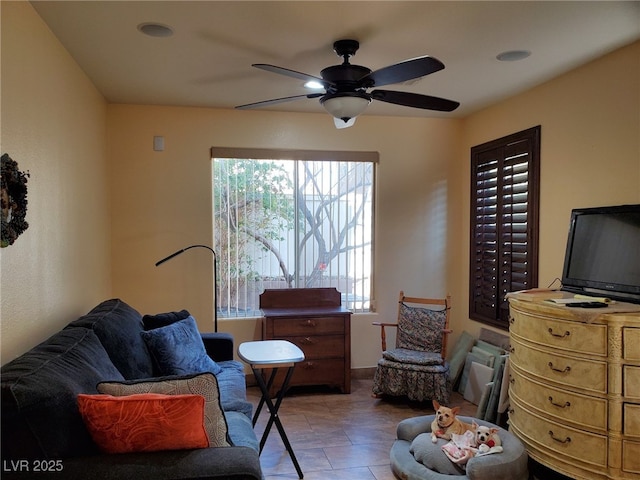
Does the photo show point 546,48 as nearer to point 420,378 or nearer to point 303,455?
point 420,378

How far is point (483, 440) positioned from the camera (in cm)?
276

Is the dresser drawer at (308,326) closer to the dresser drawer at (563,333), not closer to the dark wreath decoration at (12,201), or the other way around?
the dresser drawer at (563,333)

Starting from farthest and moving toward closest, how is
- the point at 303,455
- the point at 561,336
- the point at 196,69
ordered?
the point at 196,69 → the point at 303,455 → the point at 561,336

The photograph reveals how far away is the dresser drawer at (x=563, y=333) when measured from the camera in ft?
8.00

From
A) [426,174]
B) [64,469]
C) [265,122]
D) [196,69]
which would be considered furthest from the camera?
[426,174]

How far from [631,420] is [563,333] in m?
0.51

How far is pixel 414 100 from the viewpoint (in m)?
2.90

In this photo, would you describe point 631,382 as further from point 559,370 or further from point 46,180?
point 46,180

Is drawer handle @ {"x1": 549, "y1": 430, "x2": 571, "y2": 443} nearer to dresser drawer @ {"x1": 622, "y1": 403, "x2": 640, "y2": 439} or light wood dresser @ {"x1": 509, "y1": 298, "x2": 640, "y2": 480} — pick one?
light wood dresser @ {"x1": 509, "y1": 298, "x2": 640, "y2": 480}

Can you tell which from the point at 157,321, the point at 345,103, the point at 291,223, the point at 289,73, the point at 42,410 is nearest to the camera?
the point at 42,410

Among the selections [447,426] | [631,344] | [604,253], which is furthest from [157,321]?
[604,253]

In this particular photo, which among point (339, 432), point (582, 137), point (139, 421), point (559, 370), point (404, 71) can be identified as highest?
point (404, 71)

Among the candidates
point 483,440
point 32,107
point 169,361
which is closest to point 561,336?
point 483,440

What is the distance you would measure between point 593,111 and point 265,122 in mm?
2730
